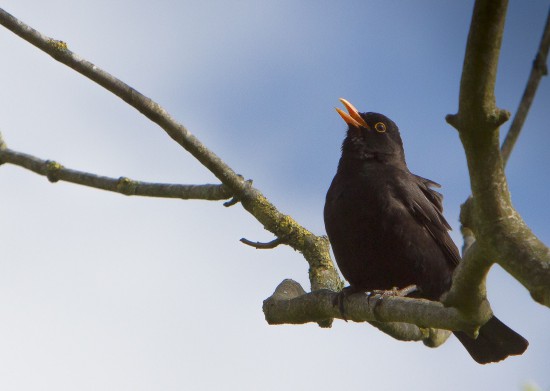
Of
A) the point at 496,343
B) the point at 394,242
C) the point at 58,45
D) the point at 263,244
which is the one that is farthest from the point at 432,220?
the point at 58,45

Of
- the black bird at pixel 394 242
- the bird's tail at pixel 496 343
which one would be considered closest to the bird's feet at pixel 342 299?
the black bird at pixel 394 242

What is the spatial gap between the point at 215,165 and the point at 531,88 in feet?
9.65

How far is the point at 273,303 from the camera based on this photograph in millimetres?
5324

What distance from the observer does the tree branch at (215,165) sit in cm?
479

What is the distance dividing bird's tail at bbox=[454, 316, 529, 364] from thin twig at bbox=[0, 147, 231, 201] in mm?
2093

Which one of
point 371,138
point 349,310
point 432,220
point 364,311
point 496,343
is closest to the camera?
point 364,311

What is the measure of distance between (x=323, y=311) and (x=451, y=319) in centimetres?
160

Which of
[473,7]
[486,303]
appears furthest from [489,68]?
[486,303]

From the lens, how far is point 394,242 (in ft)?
20.4

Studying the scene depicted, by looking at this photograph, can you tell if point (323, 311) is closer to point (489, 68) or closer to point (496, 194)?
point (496, 194)

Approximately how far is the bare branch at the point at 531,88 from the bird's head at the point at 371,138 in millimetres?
4281

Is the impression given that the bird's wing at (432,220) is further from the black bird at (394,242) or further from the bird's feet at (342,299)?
the bird's feet at (342,299)

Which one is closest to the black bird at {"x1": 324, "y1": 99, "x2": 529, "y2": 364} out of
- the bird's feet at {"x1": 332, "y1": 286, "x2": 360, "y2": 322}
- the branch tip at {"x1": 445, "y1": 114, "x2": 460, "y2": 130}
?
the bird's feet at {"x1": 332, "y1": 286, "x2": 360, "y2": 322}

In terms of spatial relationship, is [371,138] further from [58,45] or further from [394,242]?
[58,45]
